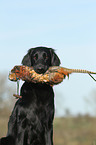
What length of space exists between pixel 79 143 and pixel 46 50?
679 inches

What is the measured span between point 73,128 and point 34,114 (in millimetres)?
19288

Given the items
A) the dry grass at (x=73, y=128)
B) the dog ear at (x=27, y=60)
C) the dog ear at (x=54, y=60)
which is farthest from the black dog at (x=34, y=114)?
the dry grass at (x=73, y=128)

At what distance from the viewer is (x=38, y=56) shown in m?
5.40

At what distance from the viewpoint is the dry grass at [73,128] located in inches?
813

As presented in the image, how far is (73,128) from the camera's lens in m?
24.0

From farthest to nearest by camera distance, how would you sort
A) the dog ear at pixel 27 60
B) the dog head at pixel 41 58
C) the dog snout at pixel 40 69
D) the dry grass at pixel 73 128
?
the dry grass at pixel 73 128, the dog ear at pixel 27 60, the dog head at pixel 41 58, the dog snout at pixel 40 69

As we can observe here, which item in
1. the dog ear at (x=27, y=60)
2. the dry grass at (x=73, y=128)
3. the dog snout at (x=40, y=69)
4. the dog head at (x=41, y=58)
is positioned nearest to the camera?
the dog snout at (x=40, y=69)

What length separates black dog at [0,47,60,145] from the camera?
5098mm

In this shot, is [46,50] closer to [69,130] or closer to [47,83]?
[47,83]

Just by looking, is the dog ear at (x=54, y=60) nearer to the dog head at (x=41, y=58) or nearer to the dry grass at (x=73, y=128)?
the dog head at (x=41, y=58)

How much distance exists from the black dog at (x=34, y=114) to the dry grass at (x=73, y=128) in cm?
1417

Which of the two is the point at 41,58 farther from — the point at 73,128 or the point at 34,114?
the point at 73,128

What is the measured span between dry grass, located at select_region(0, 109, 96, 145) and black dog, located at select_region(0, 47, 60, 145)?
1417cm

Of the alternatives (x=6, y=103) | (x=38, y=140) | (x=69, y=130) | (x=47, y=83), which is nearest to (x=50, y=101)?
(x=47, y=83)
